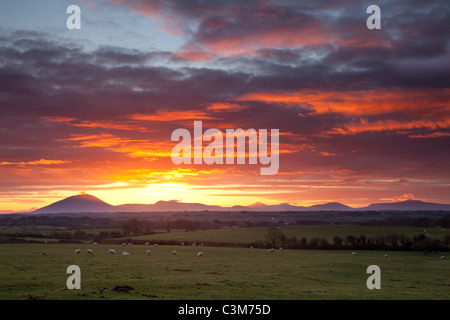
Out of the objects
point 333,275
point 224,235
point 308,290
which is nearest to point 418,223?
point 224,235

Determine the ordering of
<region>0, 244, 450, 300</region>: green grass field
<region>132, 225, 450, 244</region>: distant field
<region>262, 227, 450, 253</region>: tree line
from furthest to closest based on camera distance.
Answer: <region>132, 225, 450, 244</region>: distant field < <region>262, 227, 450, 253</region>: tree line < <region>0, 244, 450, 300</region>: green grass field

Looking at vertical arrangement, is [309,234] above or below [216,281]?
below

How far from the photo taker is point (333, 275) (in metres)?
48.7

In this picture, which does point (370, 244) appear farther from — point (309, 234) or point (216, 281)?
point (216, 281)

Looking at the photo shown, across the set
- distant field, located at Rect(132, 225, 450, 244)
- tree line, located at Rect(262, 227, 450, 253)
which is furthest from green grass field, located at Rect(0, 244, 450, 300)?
distant field, located at Rect(132, 225, 450, 244)

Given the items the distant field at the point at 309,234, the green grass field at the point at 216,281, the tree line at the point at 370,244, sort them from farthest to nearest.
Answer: the distant field at the point at 309,234
the tree line at the point at 370,244
the green grass field at the point at 216,281

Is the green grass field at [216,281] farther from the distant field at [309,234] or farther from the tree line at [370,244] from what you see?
the distant field at [309,234]

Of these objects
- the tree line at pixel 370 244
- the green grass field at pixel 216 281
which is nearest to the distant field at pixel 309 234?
the tree line at pixel 370 244

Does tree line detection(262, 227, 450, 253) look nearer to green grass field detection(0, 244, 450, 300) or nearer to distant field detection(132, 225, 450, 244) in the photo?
distant field detection(132, 225, 450, 244)

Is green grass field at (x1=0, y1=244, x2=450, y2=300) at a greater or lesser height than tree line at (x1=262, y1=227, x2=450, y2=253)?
greater

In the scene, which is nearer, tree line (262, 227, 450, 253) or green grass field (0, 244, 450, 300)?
green grass field (0, 244, 450, 300)

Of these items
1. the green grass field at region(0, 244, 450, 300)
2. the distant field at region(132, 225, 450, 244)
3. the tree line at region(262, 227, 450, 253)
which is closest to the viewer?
the green grass field at region(0, 244, 450, 300)

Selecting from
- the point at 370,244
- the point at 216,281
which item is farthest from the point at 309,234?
the point at 216,281
